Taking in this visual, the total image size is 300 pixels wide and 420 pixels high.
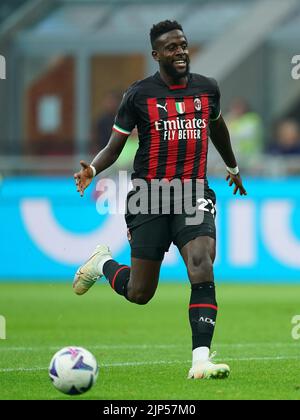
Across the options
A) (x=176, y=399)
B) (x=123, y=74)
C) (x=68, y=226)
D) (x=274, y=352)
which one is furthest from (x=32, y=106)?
(x=176, y=399)

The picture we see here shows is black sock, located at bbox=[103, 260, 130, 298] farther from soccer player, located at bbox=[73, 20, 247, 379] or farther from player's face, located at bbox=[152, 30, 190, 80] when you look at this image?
player's face, located at bbox=[152, 30, 190, 80]

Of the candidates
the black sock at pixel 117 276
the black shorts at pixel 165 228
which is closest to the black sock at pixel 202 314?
the black shorts at pixel 165 228

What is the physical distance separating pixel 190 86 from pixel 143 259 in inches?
50.0

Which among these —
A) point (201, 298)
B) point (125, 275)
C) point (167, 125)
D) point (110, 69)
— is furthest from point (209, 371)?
point (110, 69)

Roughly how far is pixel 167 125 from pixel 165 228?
0.72m

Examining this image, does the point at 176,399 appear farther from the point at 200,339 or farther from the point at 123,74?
the point at 123,74

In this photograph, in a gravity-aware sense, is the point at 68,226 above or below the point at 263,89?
below

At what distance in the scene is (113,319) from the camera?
1227cm

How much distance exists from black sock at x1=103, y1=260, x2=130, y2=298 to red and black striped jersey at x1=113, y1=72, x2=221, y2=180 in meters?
0.83

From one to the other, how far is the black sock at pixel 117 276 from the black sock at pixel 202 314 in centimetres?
83

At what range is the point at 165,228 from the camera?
320 inches

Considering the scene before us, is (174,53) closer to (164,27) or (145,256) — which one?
(164,27)

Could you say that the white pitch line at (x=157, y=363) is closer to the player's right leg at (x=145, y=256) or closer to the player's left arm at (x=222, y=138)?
the player's right leg at (x=145, y=256)

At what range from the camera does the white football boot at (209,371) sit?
759 cm
